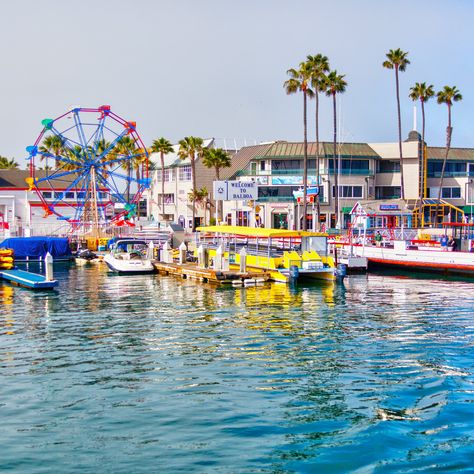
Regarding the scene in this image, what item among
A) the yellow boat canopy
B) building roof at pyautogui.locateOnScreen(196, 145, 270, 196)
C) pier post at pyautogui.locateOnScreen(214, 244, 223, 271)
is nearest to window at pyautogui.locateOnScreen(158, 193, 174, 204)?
building roof at pyautogui.locateOnScreen(196, 145, 270, 196)

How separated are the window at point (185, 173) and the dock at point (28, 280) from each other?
58.0m

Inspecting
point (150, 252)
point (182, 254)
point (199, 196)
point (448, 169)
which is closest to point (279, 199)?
point (199, 196)

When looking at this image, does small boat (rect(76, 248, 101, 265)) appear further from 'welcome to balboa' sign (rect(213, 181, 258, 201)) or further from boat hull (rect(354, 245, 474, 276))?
boat hull (rect(354, 245, 474, 276))

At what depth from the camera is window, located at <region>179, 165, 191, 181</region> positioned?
106000mm

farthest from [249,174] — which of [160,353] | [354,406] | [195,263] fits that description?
[354,406]

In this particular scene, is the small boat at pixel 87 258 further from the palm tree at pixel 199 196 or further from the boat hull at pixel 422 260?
the palm tree at pixel 199 196

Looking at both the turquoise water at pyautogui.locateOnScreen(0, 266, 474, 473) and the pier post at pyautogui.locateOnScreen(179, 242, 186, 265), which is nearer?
the turquoise water at pyautogui.locateOnScreen(0, 266, 474, 473)

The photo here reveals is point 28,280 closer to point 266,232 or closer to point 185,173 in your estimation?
point 266,232

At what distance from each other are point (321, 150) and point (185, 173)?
21.1 meters

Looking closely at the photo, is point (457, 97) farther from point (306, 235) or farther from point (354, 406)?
point (354, 406)

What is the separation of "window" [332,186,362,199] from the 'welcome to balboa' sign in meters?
35.7

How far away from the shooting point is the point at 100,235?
78688 mm

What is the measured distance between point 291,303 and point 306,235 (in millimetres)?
11138

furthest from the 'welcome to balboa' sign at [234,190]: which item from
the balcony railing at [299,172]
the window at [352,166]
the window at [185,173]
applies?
the window at [185,173]
